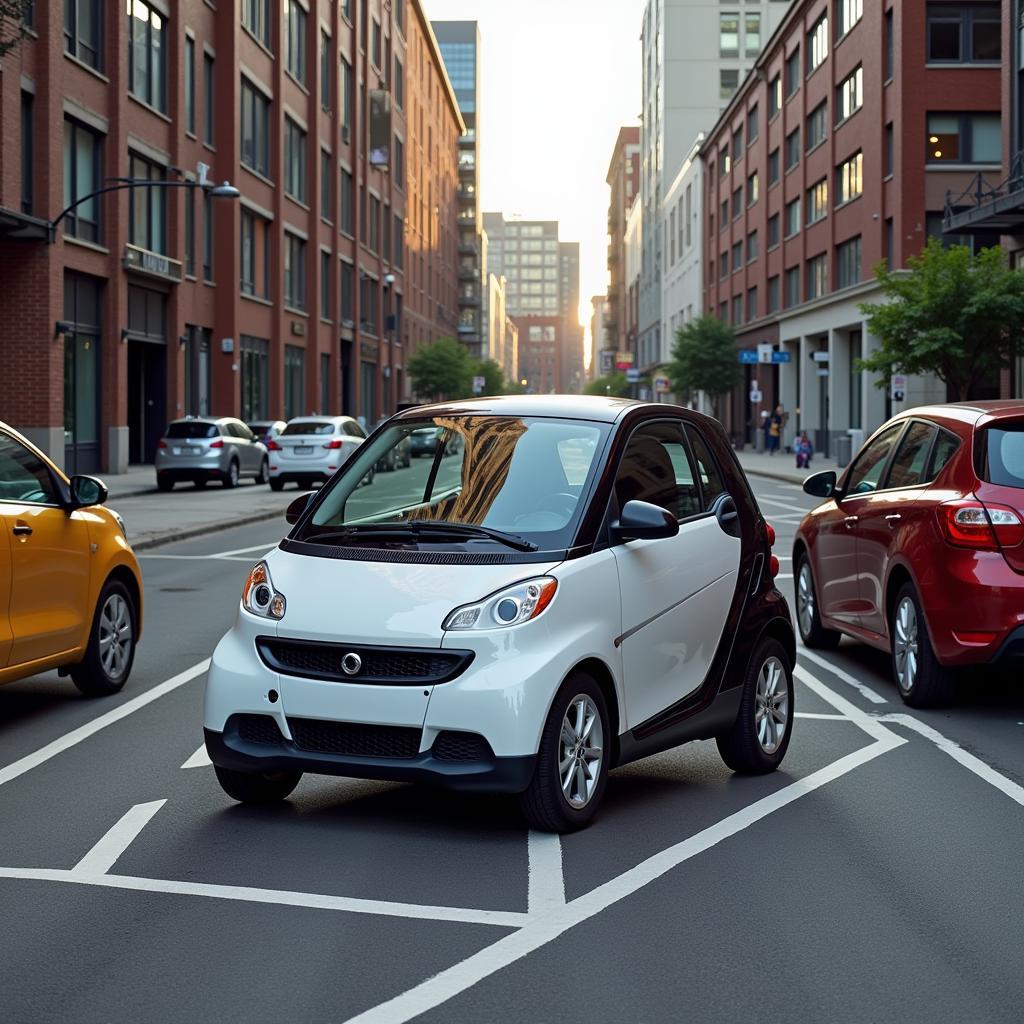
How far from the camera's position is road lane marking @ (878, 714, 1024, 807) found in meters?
6.71

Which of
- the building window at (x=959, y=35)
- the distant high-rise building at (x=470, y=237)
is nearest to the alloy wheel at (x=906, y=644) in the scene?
the building window at (x=959, y=35)

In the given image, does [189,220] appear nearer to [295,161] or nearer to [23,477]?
[295,161]

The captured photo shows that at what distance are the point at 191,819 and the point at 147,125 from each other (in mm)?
35726

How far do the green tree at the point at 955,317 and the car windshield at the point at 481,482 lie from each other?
1114 inches

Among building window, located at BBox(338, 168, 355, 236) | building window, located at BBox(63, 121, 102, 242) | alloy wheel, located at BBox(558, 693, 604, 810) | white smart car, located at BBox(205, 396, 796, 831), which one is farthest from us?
building window, located at BBox(338, 168, 355, 236)

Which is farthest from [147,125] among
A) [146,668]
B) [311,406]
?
[146,668]

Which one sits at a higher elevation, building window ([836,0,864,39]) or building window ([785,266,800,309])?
building window ([836,0,864,39])

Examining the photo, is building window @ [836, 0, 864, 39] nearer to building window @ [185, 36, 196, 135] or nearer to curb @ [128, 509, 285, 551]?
building window @ [185, 36, 196, 135]

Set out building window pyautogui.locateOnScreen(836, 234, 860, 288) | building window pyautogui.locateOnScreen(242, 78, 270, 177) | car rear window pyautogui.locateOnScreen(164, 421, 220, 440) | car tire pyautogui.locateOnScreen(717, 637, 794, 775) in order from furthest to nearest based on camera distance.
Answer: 1. building window pyautogui.locateOnScreen(836, 234, 860, 288)
2. building window pyautogui.locateOnScreen(242, 78, 270, 177)
3. car rear window pyautogui.locateOnScreen(164, 421, 220, 440)
4. car tire pyautogui.locateOnScreen(717, 637, 794, 775)

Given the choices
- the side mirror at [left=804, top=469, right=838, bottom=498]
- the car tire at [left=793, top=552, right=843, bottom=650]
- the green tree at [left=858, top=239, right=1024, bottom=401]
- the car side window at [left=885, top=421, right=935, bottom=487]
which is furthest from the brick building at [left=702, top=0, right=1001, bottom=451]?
the car side window at [left=885, top=421, right=935, bottom=487]

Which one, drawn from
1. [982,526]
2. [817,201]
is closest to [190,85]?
[817,201]

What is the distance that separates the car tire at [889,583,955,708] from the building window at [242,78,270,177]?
137 ft

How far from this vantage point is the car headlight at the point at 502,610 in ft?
17.9

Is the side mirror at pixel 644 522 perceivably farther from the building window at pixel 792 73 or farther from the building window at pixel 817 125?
the building window at pixel 792 73
